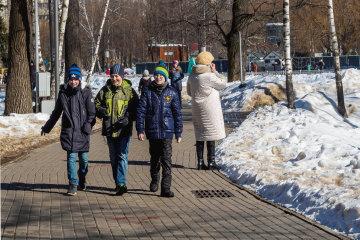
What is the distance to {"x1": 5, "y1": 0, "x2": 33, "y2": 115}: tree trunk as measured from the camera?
783 inches

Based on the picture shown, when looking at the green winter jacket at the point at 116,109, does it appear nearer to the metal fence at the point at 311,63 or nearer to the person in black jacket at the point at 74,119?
the person in black jacket at the point at 74,119

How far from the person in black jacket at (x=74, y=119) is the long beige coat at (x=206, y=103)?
8.05 ft

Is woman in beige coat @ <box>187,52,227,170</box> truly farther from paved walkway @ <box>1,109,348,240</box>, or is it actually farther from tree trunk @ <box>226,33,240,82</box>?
tree trunk @ <box>226,33,240,82</box>

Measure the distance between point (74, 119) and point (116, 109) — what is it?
0.55 m

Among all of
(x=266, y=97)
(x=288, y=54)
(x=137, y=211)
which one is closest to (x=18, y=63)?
(x=288, y=54)

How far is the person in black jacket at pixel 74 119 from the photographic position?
331 inches

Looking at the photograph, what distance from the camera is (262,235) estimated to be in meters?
6.30

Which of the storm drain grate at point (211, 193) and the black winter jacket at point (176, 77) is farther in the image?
the black winter jacket at point (176, 77)

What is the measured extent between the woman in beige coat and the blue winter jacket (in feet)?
6.59

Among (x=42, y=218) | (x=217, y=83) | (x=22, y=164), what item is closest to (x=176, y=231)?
(x=42, y=218)

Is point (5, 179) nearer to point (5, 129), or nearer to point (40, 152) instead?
point (40, 152)

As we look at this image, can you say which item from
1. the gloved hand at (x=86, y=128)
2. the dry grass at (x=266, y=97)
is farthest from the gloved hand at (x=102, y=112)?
the dry grass at (x=266, y=97)

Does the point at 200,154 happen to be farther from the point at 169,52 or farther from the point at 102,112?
the point at 169,52

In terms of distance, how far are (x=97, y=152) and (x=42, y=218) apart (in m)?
6.34
